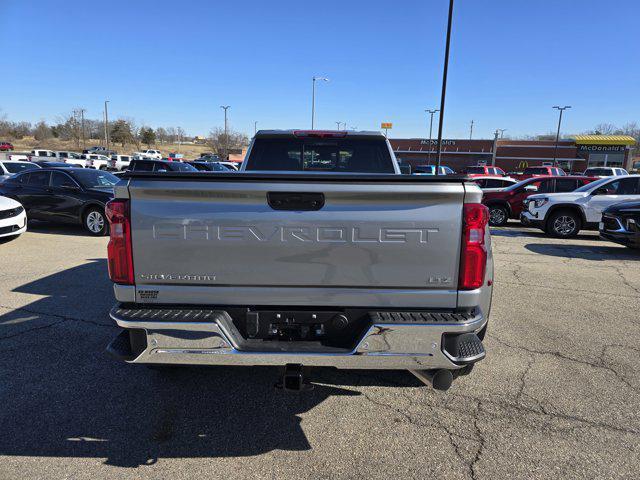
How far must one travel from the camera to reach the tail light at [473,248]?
8.14 feet

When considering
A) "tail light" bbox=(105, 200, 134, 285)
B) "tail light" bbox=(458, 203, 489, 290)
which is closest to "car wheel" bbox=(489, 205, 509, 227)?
"tail light" bbox=(458, 203, 489, 290)

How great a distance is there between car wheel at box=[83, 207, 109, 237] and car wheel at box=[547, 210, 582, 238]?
38.2ft

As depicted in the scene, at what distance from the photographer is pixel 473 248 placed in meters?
2.51

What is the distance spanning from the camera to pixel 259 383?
142 inches

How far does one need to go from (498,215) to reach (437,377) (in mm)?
12784

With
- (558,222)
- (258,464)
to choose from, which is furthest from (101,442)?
(558,222)

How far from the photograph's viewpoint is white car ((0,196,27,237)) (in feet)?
29.5

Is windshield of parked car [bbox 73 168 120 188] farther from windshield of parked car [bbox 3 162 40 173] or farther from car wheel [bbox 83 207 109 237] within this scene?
windshield of parked car [bbox 3 162 40 173]

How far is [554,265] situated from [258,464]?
7.46m

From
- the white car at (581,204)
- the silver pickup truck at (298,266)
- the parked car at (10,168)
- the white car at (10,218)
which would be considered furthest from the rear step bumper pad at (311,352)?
the parked car at (10,168)

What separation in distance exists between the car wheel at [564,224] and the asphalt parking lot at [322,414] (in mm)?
7459

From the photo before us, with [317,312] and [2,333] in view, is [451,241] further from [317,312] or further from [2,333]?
[2,333]

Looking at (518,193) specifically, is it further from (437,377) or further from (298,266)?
(298,266)

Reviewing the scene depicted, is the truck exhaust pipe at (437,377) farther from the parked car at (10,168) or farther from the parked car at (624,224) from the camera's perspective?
the parked car at (10,168)
